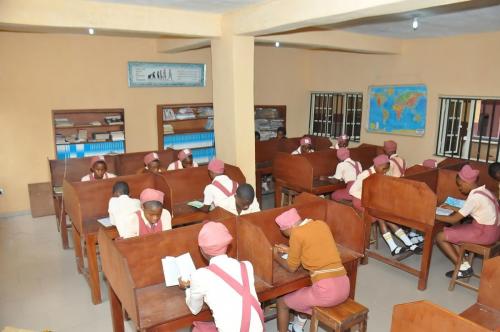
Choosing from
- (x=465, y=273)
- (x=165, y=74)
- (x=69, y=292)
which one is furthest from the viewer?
(x=165, y=74)

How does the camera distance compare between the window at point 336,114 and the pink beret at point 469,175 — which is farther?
the window at point 336,114

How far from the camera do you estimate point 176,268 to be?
9.56 feet

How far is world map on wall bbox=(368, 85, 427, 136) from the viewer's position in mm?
7383

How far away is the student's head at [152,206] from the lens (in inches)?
133

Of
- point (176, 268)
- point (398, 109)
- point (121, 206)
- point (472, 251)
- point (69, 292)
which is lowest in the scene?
point (69, 292)

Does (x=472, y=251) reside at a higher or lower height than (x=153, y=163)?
lower

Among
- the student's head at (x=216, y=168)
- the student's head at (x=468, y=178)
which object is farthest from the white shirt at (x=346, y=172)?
the student's head at (x=216, y=168)

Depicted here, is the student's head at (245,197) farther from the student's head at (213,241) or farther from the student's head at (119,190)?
the student's head at (119,190)

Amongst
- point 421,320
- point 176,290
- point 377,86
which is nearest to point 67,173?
point 176,290

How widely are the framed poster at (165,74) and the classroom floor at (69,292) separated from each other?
339cm

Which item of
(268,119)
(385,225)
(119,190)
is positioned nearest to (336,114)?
(268,119)

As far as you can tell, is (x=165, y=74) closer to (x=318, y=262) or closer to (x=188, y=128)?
(x=188, y=128)

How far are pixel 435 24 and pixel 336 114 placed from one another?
11.8 ft

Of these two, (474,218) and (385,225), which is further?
A: (385,225)
